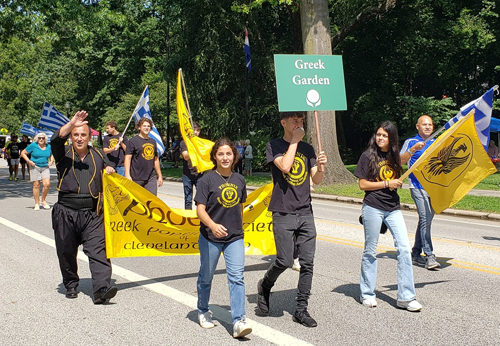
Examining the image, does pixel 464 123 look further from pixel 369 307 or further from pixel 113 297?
pixel 113 297

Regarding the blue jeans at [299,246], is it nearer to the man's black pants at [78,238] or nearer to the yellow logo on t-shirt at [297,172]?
the yellow logo on t-shirt at [297,172]

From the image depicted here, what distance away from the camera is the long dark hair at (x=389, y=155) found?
5.72m

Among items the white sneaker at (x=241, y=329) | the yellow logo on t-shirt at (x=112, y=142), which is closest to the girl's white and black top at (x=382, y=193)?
the white sneaker at (x=241, y=329)

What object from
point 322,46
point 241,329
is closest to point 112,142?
point 241,329

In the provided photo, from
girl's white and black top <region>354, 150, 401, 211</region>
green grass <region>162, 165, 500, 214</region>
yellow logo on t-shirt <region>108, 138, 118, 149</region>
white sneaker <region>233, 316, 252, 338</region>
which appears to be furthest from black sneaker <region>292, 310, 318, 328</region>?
green grass <region>162, 165, 500, 214</region>

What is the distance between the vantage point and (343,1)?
26.1 metres

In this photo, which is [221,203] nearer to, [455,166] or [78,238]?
[78,238]

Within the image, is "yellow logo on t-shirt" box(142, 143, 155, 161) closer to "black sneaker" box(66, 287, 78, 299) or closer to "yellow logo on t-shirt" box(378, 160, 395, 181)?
"black sneaker" box(66, 287, 78, 299)

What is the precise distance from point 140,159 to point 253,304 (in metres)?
4.05

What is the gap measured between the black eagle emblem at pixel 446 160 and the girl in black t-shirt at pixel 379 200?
102 cm

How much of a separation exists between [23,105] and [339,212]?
6619 cm

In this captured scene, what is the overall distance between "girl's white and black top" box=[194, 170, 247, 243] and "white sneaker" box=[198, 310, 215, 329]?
706 mm

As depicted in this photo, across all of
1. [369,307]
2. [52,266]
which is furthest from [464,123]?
[52,266]

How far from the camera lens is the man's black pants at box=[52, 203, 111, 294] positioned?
Answer: 5887 millimetres
